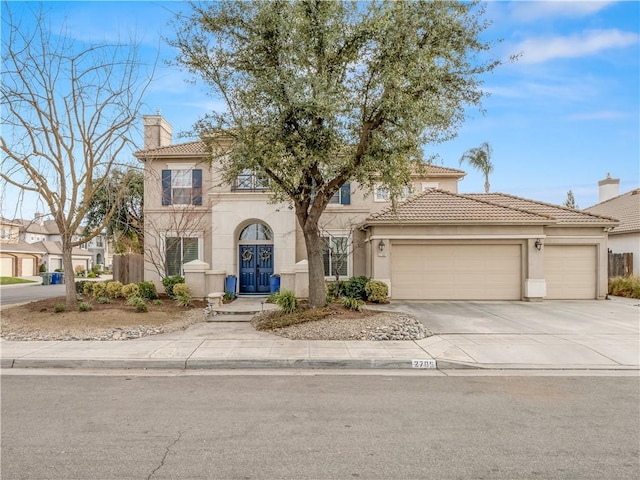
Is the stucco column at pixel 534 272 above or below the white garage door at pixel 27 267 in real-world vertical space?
above

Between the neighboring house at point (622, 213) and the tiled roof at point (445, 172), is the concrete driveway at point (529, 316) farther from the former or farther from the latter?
the tiled roof at point (445, 172)

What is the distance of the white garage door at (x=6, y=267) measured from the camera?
43156 millimetres

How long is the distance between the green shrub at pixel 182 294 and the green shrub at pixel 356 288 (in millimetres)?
5971

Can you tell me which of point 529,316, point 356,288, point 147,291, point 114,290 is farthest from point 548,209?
point 114,290

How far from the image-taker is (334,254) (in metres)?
18.6

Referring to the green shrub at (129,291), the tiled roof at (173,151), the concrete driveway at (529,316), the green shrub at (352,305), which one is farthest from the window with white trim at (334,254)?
the green shrub at (129,291)

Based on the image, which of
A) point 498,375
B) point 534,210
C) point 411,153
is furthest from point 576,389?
point 534,210

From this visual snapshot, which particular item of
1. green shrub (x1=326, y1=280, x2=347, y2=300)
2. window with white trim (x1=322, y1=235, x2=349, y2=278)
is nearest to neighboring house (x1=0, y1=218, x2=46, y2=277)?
window with white trim (x1=322, y1=235, x2=349, y2=278)

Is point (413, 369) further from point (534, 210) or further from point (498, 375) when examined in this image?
point (534, 210)

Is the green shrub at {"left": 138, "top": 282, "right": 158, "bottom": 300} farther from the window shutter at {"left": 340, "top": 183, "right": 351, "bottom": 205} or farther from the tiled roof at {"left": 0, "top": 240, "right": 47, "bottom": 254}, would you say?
the tiled roof at {"left": 0, "top": 240, "right": 47, "bottom": 254}

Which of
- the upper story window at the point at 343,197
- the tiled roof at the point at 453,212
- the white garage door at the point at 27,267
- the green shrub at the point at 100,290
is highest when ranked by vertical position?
the upper story window at the point at 343,197

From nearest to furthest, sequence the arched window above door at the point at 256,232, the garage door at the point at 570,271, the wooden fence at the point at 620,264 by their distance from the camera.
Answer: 1. the garage door at the point at 570,271
2. the arched window above door at the point at 256,232
3. the wooden fence at the point at 620,264

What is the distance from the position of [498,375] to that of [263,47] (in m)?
9.28

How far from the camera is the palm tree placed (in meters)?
33.2
